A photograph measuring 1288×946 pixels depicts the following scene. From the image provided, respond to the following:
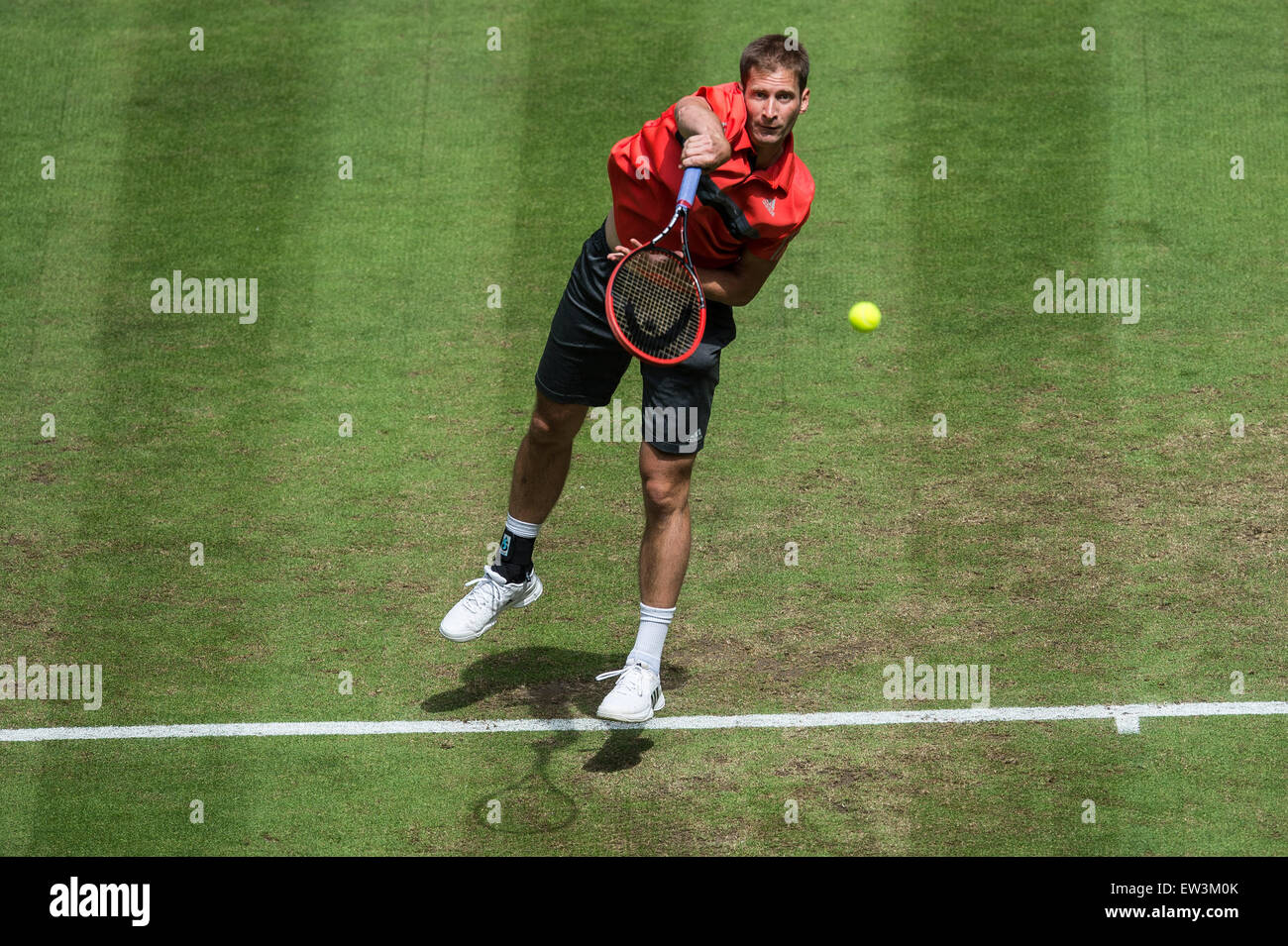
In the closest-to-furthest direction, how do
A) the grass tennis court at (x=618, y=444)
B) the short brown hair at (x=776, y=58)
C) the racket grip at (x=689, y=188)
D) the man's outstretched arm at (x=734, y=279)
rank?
the racket grip at (x=689, y=188) → the short brown hair at (x=776, y=58) → the man's outstretched arm at (x=734, y=279) → the grass tennis court at (x=618, y=444)

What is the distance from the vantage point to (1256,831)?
709 cm

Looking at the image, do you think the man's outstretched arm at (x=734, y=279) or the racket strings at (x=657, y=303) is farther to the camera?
the man's outstretched arm at (x=734, y=279)

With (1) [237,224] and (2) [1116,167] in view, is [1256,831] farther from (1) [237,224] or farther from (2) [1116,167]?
(1) [237,224]

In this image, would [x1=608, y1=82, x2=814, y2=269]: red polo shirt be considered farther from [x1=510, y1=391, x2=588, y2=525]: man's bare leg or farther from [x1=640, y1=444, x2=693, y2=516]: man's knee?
[x1=510, y1=391, x2=588, y2=525]: man's bare leg

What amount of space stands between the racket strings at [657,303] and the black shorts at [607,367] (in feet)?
0.69

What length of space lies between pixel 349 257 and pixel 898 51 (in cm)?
485

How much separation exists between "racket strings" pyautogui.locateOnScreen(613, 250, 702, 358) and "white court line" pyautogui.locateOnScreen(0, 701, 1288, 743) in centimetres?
197

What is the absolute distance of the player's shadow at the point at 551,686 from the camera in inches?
313

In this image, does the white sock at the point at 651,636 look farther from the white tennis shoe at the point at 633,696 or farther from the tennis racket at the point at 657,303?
the tennis racket at the point at 657,303

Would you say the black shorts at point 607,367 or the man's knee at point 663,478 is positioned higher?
the black shorts at point 607,367

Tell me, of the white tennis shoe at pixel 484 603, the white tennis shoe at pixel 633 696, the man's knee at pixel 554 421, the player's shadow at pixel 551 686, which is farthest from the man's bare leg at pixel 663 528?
the white tennis shoe at pixel 484 603

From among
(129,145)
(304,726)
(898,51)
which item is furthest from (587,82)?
(304,726)

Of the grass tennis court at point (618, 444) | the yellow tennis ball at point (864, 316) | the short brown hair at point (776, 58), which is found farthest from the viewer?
the yellow tennis ball at point (864, 316)

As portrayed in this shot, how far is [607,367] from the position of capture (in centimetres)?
793
